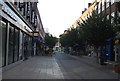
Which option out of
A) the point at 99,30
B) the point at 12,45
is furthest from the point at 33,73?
the point at 99,30

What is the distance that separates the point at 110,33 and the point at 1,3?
561 inches

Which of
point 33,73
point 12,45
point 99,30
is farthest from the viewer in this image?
point 99,30

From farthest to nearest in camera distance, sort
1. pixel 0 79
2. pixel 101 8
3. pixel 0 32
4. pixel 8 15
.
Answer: pixel 101 8 → pixel 8 15 → pixel 0 32 → pixel 0 79

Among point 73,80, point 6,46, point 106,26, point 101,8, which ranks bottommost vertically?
point 73,80

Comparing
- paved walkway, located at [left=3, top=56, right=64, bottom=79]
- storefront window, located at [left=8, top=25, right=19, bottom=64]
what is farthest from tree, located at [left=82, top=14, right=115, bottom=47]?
storefront window, located at [left=8, top=25, right=19, bottom=64]

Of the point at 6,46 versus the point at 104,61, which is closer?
the point at 6,46

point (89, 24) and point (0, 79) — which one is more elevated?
point (89, 24)

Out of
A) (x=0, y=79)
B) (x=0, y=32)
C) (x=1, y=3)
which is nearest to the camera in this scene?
(x=0, y=79)

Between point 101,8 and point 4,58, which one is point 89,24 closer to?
point 4,58

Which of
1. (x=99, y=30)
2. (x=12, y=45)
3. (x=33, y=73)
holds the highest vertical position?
(x=99, y=30)

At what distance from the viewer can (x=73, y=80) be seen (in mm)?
13195

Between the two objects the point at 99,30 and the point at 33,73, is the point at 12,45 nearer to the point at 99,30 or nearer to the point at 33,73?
the point at 33,73

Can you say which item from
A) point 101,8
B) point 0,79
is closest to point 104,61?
point 0,79

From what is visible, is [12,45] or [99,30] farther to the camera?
[99,30]
